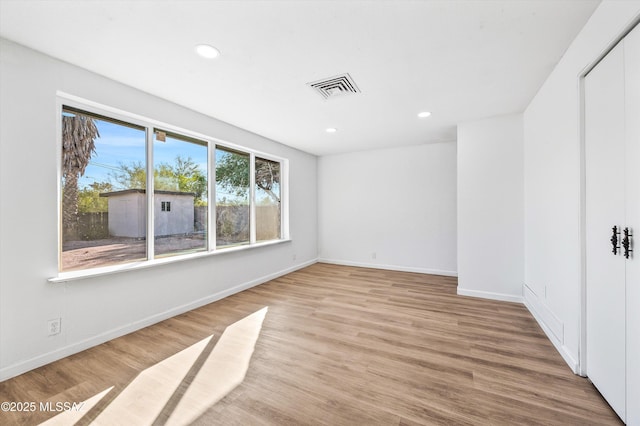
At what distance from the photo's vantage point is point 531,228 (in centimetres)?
301

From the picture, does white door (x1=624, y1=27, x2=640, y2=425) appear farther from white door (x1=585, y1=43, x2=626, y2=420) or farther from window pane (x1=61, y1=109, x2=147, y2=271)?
window pane (x1=61, y1=109, x2=147, y2=271)

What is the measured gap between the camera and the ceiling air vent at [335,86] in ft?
8.07

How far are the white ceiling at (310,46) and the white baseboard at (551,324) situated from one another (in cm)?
229

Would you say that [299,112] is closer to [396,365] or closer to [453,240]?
[396,365]

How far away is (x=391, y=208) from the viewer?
528 cm

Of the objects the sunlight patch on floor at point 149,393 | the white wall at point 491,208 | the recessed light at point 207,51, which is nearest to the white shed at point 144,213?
the sunlight patch on floor at point 149,393

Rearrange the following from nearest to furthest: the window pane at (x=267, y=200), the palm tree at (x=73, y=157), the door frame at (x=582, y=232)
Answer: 1. the door frame at (x=582, y=232)
2. the palm tree at (x=73, y=157)
3. the window pane at (x=267, y=200)

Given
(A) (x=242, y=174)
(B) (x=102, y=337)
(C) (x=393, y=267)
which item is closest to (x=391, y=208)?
(C) (x=393, y=267)

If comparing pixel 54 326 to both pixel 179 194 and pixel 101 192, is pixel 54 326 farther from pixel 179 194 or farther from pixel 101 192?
pixel 179 194

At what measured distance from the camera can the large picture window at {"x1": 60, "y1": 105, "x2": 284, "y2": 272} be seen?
7.82ft

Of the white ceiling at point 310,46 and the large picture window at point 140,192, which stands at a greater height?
the white ceiling at point 310,46

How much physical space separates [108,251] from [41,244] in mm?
573

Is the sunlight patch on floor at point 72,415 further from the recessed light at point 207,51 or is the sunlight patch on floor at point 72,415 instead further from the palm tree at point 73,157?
the recessed light at point 207,51

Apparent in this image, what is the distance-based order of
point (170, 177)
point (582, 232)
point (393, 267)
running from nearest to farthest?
point (582, 232), point (170, 177), point (393, 267)
